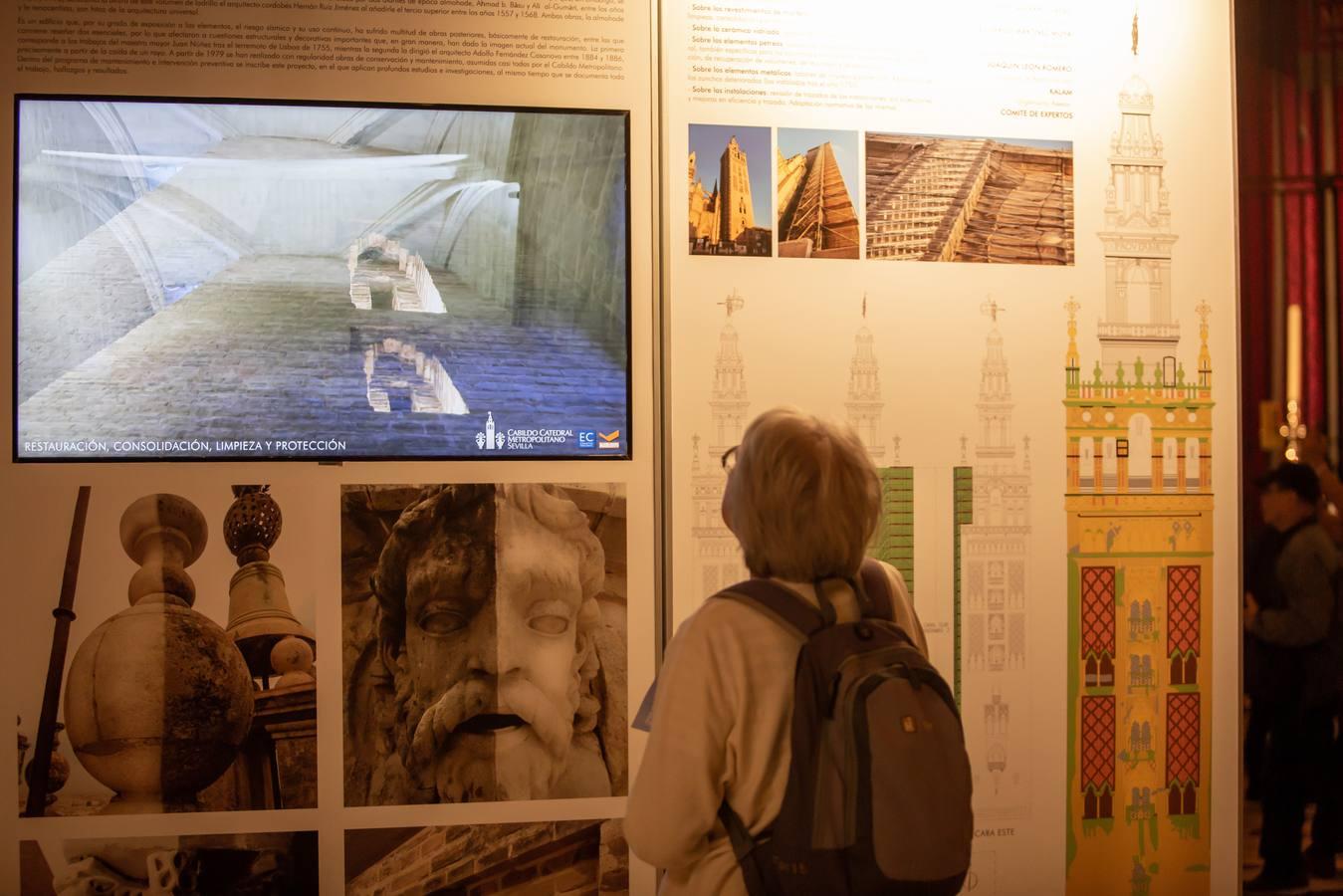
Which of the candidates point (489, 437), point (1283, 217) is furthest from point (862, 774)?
point (1283, 217)

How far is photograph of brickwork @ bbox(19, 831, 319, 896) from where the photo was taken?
3307 mm

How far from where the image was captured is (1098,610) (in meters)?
3.71

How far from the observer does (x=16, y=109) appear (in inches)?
130

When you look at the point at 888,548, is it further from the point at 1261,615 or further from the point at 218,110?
the point at 218,110

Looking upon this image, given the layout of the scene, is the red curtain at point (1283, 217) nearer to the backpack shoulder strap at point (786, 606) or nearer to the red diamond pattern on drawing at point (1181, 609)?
the red diamond pattern on drawing at point (1181, 609)

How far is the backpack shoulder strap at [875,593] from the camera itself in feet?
6.10

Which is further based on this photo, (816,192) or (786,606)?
(816,192)

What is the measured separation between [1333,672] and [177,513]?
12.6ft

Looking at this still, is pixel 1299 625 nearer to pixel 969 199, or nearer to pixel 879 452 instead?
pixel 879 452

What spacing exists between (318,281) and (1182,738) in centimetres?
325

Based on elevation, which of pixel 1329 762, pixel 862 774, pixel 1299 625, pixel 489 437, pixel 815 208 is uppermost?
pixel 815 208

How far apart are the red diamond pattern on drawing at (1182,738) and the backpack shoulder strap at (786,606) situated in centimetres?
251

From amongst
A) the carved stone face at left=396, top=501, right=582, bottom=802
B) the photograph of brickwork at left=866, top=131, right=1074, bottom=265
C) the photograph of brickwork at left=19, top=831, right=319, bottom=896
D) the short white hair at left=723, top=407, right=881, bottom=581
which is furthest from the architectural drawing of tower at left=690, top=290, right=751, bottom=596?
the short white hair at left=723, top=407, right=881, bottom=581

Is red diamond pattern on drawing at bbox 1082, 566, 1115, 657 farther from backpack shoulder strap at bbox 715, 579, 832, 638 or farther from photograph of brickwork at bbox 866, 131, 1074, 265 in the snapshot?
backpack shoulder strap at bbox 715, 579, 832, 638
